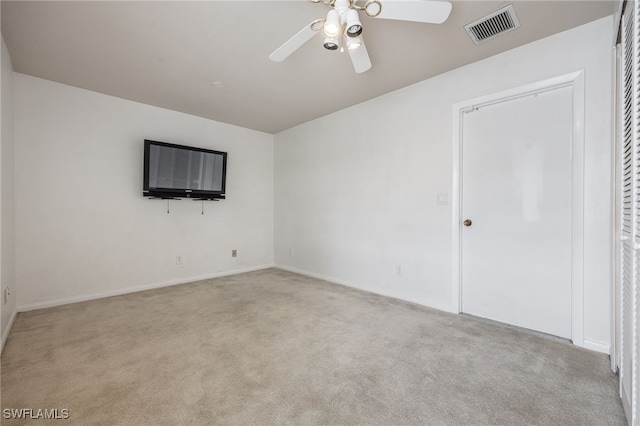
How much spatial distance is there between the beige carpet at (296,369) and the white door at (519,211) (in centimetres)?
25

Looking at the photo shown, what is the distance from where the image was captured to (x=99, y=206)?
11.1 feet

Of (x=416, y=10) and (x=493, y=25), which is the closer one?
(x=416, y=10)

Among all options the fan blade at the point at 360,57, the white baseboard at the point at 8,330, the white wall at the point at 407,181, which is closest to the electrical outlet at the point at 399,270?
the white wall at the point at 407,181

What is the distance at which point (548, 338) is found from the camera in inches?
89.9

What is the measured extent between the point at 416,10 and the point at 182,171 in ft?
10.9

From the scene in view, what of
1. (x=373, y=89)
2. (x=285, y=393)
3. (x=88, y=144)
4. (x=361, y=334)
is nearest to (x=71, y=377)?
(x=285, y=393)

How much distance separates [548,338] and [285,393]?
2119mm

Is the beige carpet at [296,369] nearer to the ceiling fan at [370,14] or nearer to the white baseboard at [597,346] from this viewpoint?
the white baseboard at [597,346]

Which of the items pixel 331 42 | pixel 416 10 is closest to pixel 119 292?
pixel 331 42

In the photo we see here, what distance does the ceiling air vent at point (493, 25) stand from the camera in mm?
2010

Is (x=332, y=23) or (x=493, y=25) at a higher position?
(x=493, y=25)

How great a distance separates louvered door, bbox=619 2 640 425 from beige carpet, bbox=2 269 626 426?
296 millimetres

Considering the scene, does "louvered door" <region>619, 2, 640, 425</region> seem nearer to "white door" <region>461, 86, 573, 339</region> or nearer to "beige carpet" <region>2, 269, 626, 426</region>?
"beige carpet" <region>2, 269, 626, 426</region>

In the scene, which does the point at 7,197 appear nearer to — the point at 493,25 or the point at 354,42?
the point at 354,42
